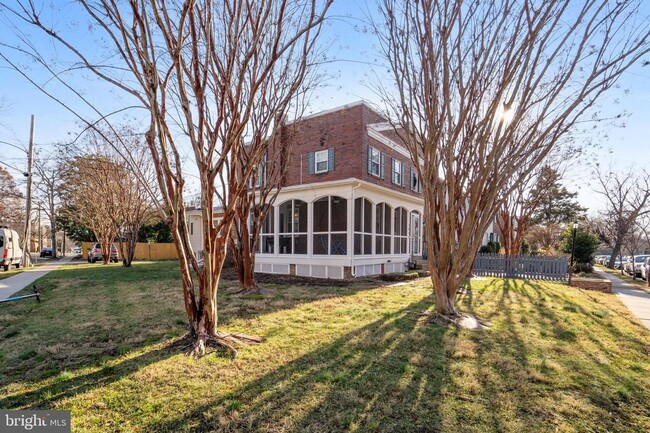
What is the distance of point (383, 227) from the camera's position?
14.8m

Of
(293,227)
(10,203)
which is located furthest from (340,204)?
(10,203)

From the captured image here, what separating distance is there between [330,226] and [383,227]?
288 cm

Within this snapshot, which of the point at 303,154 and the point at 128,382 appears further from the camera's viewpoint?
the point at 303,154

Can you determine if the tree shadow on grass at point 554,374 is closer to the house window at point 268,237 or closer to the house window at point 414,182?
→ the house window at point 268,237

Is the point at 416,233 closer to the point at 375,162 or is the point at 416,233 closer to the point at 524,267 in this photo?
the point at 524,267

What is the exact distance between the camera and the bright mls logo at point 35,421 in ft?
8.83

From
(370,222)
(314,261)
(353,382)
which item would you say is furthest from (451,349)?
(370,222)

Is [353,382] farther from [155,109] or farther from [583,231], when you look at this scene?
[583,231]

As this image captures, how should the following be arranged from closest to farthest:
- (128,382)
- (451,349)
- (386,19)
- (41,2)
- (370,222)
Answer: (128,382) → (41,2) → (451,349) → (386,19) → (370,222)

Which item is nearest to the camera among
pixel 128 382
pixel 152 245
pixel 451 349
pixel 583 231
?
pixel 128 382

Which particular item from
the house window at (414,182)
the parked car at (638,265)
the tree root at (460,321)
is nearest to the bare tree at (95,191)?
the house window at (414,182)

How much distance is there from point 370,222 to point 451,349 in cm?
1009

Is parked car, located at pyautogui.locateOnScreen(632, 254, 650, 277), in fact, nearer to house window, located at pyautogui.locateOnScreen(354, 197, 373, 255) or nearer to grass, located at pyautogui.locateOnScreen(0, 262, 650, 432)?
house window, located at pyautogui.locateOnScreen(354, 197, 373, 255)

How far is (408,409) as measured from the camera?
3016mm
